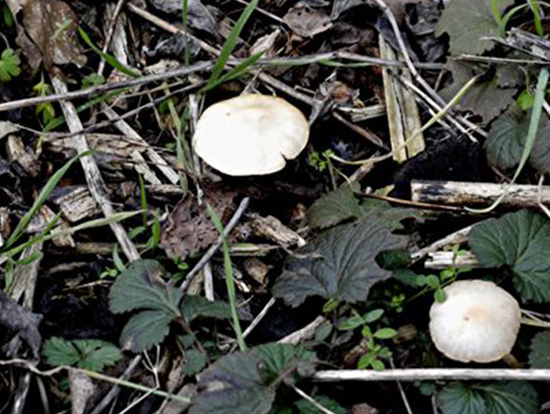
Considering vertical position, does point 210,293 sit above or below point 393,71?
below

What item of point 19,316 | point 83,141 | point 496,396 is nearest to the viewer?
point 496,396

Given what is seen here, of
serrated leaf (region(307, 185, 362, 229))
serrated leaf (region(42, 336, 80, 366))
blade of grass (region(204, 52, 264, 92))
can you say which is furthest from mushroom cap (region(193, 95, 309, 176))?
serrated leaf (region(42, 336, 80, 366))

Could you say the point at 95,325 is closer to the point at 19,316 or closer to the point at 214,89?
the point at 19,316

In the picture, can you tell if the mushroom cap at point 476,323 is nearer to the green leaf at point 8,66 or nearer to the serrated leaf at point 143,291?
the serrated leaf at point 143,291

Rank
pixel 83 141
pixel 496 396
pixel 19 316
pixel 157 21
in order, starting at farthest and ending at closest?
pixel 157 21, pixel 83 141, pixel 19 316, pixel 496 396

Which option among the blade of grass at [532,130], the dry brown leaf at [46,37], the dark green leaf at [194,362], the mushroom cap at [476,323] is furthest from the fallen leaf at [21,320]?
the blade of grass at [532,130]

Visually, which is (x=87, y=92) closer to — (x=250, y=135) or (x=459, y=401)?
(x=250, y=135)

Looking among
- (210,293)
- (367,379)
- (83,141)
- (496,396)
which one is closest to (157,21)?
(83,141)

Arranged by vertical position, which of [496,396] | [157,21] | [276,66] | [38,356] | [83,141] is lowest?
[496,396]
